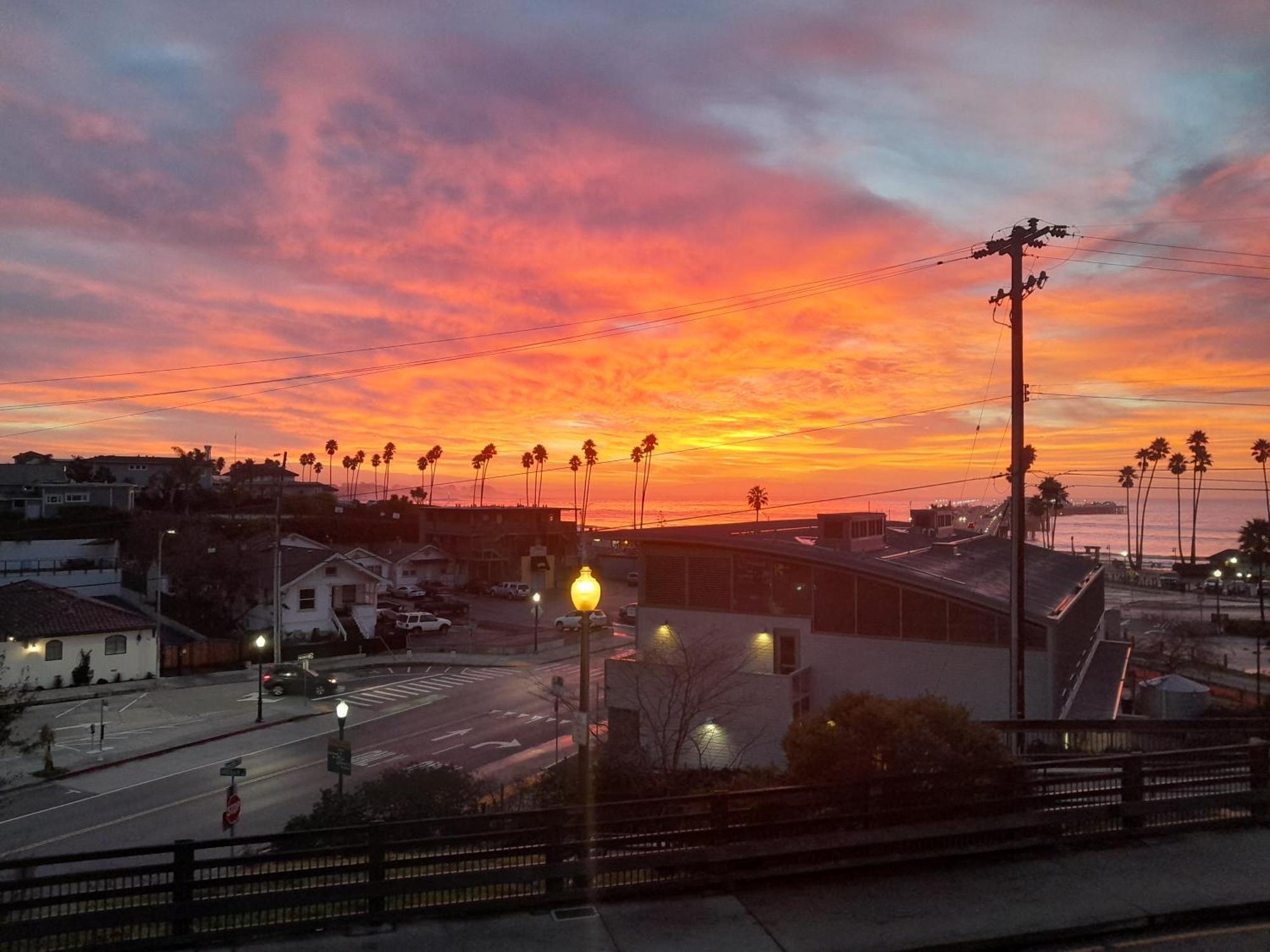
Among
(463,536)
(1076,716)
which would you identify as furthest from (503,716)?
(463,536)

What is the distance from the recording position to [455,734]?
102 ft

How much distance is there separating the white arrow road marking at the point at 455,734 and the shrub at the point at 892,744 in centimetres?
2392

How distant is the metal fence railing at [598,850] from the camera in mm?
6852

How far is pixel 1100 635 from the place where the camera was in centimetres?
4516

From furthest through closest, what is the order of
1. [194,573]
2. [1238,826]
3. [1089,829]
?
1. [194,573]
2. [1238,826]
3. [1089,829]

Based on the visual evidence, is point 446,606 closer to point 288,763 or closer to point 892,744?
point 288,763

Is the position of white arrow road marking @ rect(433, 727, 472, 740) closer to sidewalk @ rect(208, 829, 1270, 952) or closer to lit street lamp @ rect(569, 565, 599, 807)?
lit street lamp @ rect(569, 565, 599, 807)

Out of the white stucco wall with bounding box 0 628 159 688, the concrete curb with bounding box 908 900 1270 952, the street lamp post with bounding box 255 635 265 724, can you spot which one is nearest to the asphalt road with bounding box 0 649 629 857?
the street lamp post with bounding box 255 635 265 724

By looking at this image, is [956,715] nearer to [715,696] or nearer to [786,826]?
[786,826]

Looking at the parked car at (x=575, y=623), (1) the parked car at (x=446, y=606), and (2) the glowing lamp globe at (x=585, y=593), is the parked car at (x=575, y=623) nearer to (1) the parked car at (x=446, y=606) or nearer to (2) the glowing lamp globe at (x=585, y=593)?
(1) the parked car at (x=446, y=606)

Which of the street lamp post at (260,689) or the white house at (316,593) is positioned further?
the white house at (316,593)

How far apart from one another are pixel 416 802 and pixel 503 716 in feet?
61.2

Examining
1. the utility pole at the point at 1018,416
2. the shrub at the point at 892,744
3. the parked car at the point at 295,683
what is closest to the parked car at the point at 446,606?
the parked car at the point at 295,683

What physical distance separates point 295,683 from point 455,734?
38.1 feet
